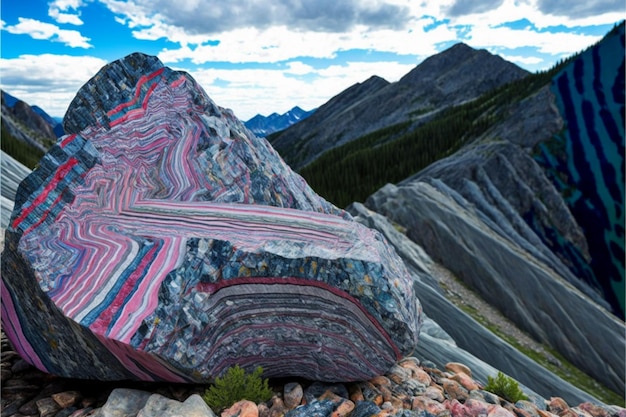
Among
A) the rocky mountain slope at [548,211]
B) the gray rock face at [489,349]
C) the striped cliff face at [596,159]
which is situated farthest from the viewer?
the striped cliff face at [596,159]

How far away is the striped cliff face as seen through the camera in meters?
46.2

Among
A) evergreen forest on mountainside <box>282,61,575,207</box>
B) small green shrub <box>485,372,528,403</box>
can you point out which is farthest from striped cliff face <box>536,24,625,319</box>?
small green shrub <box>485,372,528,403</box>

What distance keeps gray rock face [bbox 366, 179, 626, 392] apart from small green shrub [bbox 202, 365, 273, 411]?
2604cm

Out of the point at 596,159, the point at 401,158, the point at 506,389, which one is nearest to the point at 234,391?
the point at 506,389

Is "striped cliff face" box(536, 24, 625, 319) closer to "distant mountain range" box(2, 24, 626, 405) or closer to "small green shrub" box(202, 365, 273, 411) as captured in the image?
"distant mountain range" box(2, 24, 626, 405)

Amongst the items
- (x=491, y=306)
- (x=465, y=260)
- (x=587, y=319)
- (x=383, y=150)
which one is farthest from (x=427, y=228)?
(x=383, y=150)

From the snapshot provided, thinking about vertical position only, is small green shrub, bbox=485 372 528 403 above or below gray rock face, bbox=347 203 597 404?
above

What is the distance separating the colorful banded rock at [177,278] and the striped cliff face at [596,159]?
48.1 m

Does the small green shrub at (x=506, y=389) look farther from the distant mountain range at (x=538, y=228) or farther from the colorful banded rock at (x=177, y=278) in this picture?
the distant mountain range at (x=538, y=228)

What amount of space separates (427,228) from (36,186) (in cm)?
3909

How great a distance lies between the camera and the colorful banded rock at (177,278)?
715 cm

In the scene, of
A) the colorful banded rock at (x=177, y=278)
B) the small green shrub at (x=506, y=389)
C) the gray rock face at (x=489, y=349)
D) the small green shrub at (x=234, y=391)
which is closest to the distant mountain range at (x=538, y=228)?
the gray rock face at (x=489, y=349)

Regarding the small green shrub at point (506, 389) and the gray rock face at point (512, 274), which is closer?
the small green shrub at point (506, 389)

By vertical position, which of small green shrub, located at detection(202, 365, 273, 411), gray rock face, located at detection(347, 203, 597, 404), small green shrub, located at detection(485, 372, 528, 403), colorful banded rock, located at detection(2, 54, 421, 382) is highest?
colorful banded rock, located at detection(2, 54, 421, 382)
